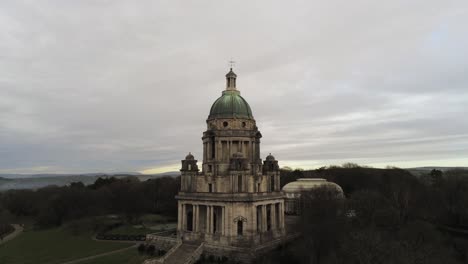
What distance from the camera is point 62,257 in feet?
155

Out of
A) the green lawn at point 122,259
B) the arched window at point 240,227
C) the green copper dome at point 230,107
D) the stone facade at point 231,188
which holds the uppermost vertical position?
the green copper dome at point 230,107

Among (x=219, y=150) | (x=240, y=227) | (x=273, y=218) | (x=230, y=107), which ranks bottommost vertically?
(x=240, y=227)

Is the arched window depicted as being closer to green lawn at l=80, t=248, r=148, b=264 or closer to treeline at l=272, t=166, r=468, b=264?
treeline at l=272, t=166, r=468, b=264

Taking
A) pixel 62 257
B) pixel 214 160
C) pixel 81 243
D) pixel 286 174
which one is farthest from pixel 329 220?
pixel 286 174

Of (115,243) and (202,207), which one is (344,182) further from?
(115,243)

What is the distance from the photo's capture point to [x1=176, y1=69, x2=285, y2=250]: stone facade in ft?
149

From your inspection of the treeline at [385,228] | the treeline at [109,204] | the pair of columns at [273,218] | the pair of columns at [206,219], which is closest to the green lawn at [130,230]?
the treeline at [109,204]

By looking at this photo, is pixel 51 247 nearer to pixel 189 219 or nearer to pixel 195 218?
pixel 189 219

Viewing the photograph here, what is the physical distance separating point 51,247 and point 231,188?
105ft

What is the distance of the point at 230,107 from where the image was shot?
50.9 meters

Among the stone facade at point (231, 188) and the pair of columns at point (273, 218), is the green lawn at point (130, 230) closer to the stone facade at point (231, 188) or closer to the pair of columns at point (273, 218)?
the stone facade at point (231, 188)

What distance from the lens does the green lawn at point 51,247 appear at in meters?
47.4

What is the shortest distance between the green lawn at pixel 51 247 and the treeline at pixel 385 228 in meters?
27.1

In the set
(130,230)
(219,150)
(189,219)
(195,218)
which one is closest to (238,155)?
(219,150)
